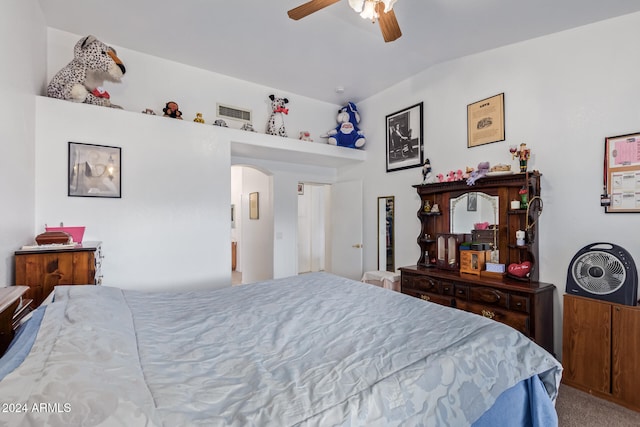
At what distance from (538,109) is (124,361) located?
11.5ft

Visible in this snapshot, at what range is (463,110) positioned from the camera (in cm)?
321

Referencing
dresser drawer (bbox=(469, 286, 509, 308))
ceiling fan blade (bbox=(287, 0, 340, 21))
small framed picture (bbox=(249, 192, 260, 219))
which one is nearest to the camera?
ceiling fan blade (bbox=(287, 0, 340, 21))

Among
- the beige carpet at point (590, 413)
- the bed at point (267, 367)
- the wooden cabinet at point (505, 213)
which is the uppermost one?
the wooden cabinet at point (505, 213)

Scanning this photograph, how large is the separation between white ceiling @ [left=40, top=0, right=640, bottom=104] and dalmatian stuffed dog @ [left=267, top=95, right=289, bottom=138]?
375 mm

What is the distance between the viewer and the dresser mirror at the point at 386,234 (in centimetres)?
404

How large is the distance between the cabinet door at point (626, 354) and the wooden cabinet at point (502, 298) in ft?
1.42

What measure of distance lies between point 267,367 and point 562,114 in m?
3.13

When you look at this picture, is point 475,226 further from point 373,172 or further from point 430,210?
point 373,172

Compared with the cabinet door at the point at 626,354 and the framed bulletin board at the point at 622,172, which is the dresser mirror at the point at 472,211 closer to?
the framed bulletin board at the point at 622,172

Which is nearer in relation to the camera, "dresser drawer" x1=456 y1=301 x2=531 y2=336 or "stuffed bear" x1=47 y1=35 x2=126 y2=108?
"dresser drawer" x1=456 y1=301 x2=531 y2=336

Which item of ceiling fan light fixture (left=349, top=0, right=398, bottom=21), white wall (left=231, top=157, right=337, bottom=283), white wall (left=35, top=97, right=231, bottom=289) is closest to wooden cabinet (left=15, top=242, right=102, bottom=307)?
white wall (left=35, top=97, right=231, bottom=289)

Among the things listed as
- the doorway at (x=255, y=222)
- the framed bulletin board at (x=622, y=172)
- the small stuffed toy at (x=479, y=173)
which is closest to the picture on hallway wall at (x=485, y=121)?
the small stuffed toy at (x=479, y=173)

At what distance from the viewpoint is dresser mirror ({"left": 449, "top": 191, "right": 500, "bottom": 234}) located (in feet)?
9.35

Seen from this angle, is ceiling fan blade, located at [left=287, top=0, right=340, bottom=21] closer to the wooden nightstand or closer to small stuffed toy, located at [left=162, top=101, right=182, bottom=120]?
small stuffed toy, located at [left=162, top=101, right=182, bottom=120]
